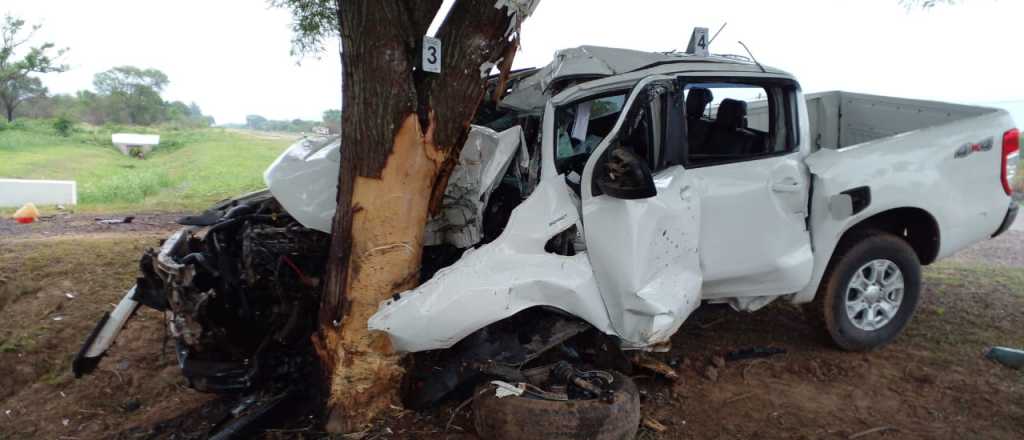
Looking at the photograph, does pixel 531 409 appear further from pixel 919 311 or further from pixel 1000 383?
pixel 919 311

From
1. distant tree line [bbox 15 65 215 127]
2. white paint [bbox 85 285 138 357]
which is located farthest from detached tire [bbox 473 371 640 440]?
distant tree line [bbox 15 65 215 127]

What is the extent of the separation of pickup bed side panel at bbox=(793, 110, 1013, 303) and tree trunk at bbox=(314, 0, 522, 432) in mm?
2260

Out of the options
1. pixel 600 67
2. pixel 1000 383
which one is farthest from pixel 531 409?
pixel 1000 383

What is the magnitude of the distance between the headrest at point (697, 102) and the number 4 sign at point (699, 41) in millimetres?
375

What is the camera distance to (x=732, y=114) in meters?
4.51

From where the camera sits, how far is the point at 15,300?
19.1 ft

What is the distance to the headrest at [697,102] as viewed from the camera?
4223 millimetres

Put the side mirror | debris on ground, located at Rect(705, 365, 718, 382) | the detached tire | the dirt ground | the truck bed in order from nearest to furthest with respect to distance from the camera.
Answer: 1. the detached tire
2. the side mirror
3. the dirt ground
4. debris on ground, located at Rect(705, 365, 718, 382)
5. the truck bed

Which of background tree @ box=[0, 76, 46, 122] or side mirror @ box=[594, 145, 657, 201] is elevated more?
background tree @ box=[0, 76, 46, 122]

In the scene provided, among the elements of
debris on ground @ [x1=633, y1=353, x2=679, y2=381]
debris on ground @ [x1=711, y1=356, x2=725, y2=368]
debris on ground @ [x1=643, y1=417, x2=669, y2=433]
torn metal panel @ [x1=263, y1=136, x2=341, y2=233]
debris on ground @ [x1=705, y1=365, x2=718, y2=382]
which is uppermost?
torn metal panel @ [x1=263, y1=136, x2=341, y2=233]

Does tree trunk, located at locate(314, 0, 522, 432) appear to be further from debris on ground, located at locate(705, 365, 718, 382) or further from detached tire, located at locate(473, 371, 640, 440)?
debris on ground, located at locate(705, 365, 718, 382)

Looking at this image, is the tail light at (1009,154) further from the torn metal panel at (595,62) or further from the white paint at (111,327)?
the white paint at (111,327)

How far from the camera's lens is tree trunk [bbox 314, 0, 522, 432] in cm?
317

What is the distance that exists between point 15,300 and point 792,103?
22.5ft
